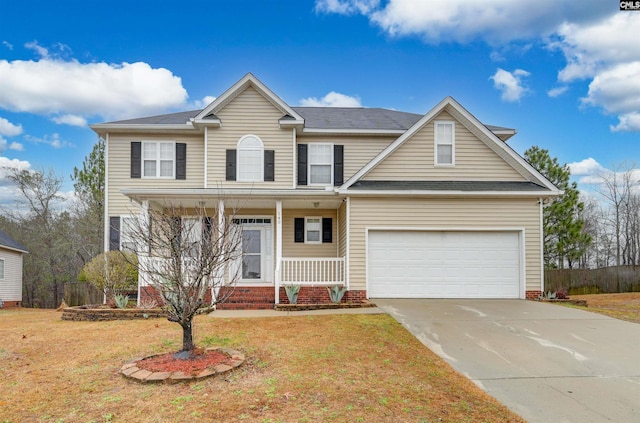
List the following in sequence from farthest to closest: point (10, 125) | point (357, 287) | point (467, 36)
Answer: point (10, 125) → point (467, 36) → point (357, 287)

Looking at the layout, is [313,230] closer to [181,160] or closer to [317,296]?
[317,296]

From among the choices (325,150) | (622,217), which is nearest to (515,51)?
(325,150)

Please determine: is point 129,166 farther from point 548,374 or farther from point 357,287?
point 548,374

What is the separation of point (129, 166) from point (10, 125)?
734 inches

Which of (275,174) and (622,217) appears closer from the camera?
(275,174)

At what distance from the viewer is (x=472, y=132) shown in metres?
13.8

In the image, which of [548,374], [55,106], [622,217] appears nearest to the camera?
[548,374]

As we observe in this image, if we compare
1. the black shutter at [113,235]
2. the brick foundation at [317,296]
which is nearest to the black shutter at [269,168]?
the brick foundation at [317,296]

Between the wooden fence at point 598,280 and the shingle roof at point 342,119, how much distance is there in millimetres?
10087

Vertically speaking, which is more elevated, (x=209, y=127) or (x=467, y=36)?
(x=467, y=36)

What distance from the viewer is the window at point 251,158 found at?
14859 millimetres

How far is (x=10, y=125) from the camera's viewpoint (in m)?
27.6

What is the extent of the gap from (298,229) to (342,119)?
16.2 ft

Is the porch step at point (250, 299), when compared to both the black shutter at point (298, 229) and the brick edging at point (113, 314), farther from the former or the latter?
the black shutter at point (298, 229)
